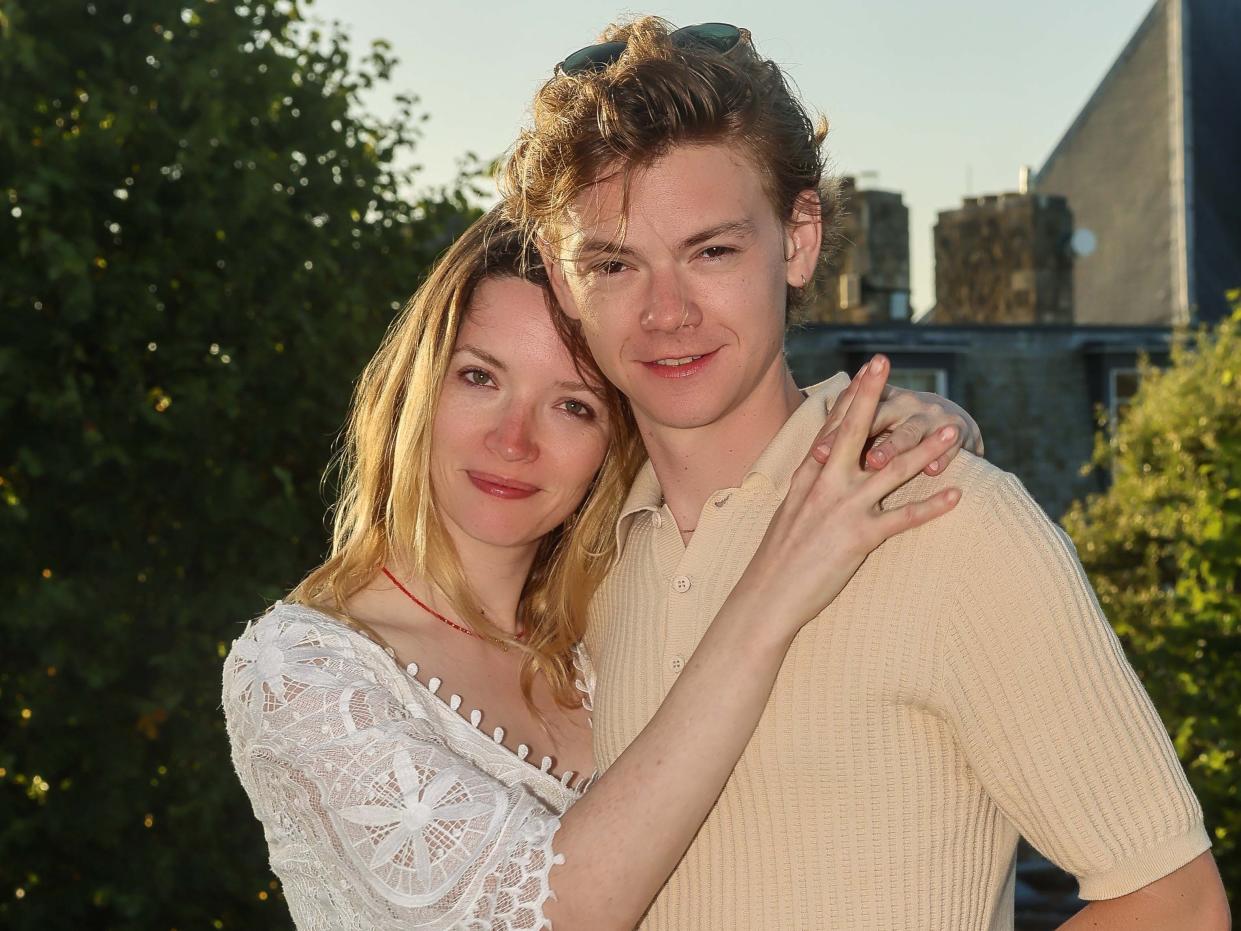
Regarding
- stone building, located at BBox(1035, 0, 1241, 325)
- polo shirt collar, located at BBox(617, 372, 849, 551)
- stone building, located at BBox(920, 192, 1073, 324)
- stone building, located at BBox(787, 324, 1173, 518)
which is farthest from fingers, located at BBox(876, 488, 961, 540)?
stone building, located at BBox(1035, 0, 1241, 325)

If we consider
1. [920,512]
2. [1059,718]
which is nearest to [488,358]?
[920,512]

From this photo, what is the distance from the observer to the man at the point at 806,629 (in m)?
2.44

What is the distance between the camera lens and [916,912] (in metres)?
2.61

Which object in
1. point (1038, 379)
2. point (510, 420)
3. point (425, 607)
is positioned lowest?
point (425, 607)

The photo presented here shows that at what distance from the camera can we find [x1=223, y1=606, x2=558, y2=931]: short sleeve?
2668mm

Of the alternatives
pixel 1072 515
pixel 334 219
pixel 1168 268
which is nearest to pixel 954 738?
pixel 334 219

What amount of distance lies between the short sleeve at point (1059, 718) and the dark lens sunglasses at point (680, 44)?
1.10 metres

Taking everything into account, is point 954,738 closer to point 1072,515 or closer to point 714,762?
point 714,762

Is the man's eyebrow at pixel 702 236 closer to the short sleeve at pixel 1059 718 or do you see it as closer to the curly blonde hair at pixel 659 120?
the curly blonde hair at pixel 659 120

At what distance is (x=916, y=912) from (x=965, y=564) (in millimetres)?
613

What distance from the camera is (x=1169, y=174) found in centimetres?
2781

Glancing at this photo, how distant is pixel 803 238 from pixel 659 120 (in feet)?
1.30

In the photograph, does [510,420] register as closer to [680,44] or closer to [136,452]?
[680,44]

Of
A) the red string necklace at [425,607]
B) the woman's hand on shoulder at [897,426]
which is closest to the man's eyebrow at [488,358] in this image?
the red string necklace at [425,607]
